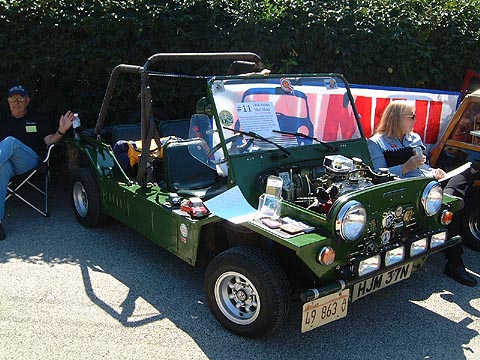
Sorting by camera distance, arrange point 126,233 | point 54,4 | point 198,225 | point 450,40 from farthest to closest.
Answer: point 450,40 → point 54,4 → point 126,233 → point 198,225

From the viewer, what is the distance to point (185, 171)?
4.29 metres

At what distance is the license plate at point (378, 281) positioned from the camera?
3.23 meters

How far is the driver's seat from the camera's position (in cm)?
420

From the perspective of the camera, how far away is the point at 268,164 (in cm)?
376

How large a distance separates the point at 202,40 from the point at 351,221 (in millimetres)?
3753

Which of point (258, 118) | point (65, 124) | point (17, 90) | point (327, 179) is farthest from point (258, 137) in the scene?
point (17, 90)

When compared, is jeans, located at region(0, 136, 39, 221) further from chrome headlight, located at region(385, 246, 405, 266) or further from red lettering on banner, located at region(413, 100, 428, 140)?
red lettering on banner, located at region(413, 100, 428, 140)

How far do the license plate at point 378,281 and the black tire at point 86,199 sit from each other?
274 cm

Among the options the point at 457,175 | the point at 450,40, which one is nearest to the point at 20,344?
the point at 457,175

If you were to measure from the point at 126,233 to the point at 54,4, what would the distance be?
105 inches

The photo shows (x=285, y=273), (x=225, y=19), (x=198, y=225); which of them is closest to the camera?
(x=285, y=273)

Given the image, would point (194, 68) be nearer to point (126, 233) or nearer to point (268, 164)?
point (126, 233)

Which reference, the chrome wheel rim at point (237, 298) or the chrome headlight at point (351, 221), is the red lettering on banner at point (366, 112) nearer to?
the chrome headlight at point (351, 221)

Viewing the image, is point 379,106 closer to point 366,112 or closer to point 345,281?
point 366,112
